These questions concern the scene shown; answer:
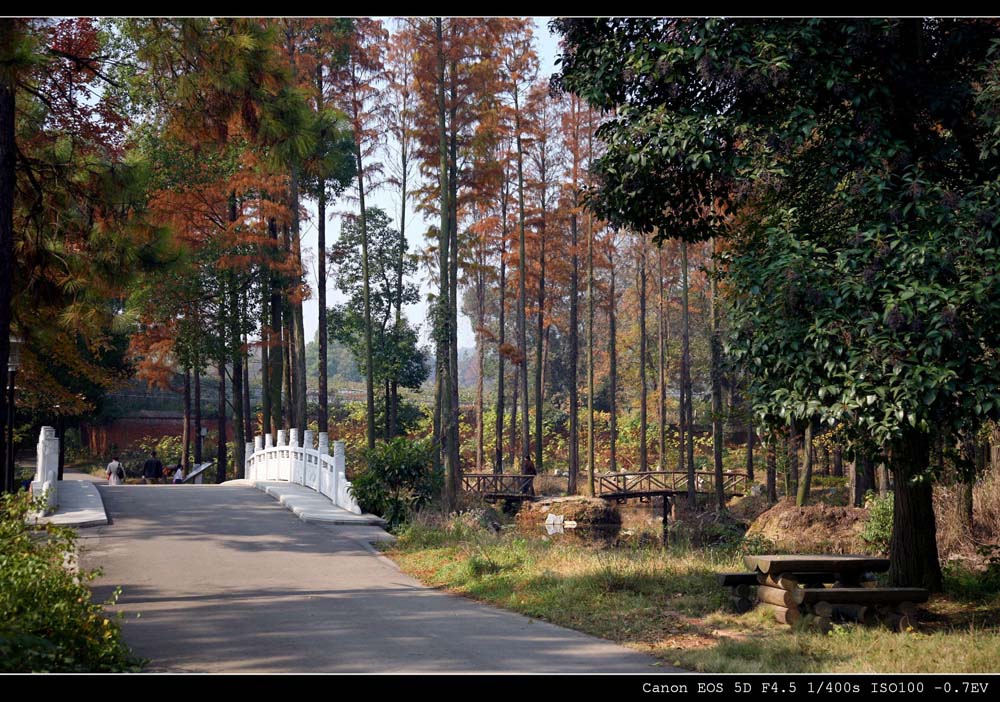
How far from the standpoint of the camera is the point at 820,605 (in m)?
8.62

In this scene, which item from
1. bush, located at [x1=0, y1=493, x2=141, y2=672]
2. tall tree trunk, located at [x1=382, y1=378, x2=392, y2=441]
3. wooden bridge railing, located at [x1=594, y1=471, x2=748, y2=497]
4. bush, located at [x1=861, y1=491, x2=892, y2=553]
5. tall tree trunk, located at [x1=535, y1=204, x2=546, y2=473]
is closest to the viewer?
bush, located at [x1=0, y1=493, x2=141, y2=672]

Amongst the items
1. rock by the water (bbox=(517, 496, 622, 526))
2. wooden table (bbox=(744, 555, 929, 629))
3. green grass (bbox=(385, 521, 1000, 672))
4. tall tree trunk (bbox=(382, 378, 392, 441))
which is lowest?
rock by the water (bbox=(517, 496, 622, 526))

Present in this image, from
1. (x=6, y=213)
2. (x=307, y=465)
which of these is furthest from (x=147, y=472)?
(x=6, y=213)

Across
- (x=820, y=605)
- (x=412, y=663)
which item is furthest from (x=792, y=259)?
(x=412, y=663)

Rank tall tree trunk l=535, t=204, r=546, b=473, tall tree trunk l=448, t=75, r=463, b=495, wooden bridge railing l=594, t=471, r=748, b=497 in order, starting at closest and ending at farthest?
tall tree trunk l=448, t=75, r=463, b=495
tall tree trunk l=535, t=204, r=546, b=473
wooden bridge railing l=594, t=471, r=748, b=497

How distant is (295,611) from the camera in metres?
9.47

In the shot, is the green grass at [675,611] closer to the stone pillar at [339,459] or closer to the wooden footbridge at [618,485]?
the stone pillar at [339,459]

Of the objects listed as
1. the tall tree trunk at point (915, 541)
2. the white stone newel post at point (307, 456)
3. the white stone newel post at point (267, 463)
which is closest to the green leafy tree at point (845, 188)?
the tall tree trunk at point (915, 541)

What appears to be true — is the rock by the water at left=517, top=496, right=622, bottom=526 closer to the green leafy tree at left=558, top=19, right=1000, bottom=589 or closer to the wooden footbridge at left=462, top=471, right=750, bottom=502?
the wooden footbridge at left=462, top=471, right=750, bottom=502

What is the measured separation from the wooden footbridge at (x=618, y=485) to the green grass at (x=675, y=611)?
19096 mm

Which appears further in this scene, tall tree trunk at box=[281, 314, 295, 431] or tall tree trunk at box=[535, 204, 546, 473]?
tall tree trunk at box=[535, 204, 546, 473]

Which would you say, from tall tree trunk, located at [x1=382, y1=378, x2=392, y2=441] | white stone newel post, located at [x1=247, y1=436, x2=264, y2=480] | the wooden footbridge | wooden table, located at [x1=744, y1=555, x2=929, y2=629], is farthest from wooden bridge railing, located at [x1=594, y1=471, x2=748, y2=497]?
wooden table, located at [x1=744, y1=555, x2=929, y2=629]

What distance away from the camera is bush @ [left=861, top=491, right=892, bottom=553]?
43.2 feet

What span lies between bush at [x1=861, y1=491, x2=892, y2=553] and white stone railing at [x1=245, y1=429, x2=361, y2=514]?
939 cm
